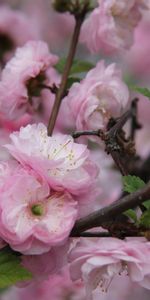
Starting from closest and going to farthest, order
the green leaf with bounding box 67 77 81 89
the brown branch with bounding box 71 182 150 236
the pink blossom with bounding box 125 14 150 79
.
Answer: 1. the brown branch with bounding box 71 182 150 236
2. the green leaf with bounding box 67 77 81 89
3. the pink blossom with bounding box 125 14 150 79

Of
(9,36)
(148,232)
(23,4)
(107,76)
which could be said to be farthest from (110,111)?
(23,4)

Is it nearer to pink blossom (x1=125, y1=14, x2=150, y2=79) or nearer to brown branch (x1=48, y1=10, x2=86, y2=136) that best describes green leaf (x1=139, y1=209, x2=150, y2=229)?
brown branch (x1=48, y1=10, x2=86, y2=136)

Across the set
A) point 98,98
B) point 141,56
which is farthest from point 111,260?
point 141,56

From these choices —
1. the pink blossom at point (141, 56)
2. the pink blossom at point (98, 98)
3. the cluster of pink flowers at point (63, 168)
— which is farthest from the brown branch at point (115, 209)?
the pink blossom at point (141, 56)

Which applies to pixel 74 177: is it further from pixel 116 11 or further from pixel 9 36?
pixel 9 36

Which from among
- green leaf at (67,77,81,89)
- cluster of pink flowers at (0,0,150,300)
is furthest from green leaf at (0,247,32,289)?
green leaf at (67,77,81,89)
